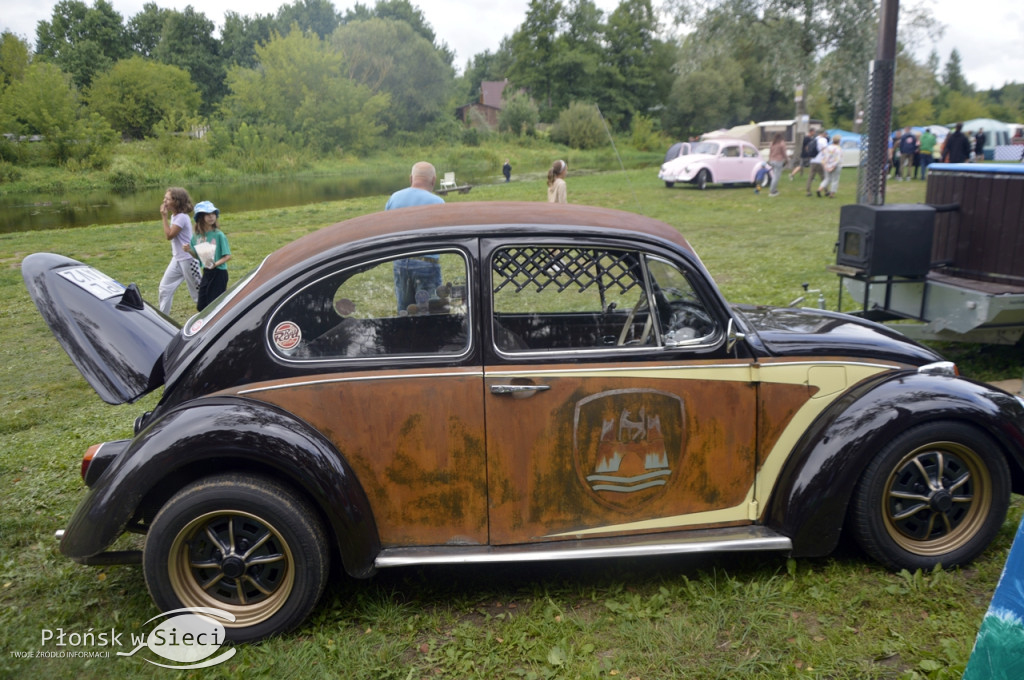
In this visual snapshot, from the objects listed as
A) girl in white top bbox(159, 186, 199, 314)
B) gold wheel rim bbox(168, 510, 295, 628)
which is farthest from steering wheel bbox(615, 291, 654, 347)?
girl in white top bbox(159, 186, 199, 314)

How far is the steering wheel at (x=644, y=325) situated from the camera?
11.6 ft

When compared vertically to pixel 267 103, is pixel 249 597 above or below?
below

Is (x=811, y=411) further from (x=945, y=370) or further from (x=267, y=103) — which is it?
(x=267, y=103)

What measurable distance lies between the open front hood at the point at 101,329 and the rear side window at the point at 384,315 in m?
0.74

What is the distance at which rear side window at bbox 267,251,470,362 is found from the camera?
3.32 m

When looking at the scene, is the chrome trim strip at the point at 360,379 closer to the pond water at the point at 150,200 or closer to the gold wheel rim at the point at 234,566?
the gold wheel rim at the point at 234,566

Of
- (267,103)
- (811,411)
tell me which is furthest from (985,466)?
(267,103)

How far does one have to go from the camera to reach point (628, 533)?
3.43m

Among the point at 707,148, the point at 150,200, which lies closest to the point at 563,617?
the point at 707,148

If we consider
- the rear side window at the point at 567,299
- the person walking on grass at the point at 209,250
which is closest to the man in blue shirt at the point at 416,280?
the rear side window at the point at 567,299

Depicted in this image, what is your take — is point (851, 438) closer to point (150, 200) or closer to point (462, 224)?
point (462, 224)

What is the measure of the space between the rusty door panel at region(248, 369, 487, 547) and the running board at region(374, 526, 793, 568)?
74mm

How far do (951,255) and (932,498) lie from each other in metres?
4.25

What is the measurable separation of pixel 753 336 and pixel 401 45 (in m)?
74.3
